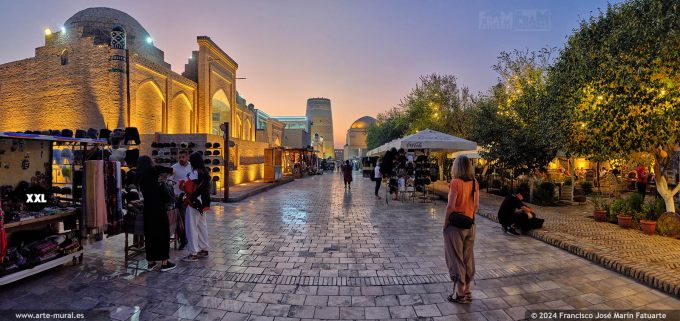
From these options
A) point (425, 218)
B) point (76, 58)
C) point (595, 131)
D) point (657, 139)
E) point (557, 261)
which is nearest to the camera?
point (557, 261)

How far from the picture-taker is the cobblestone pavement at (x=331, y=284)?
347 cm

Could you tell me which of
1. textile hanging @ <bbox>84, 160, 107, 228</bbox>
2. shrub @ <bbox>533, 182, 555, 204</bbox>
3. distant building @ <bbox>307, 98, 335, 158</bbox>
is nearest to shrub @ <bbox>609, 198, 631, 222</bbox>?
shrub @ <bbox>533, 182, 555, 204</bbox>

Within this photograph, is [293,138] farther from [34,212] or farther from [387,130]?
[34,212]

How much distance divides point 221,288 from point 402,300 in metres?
2.16

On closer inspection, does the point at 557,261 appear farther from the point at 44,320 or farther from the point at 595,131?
the point at 44,320

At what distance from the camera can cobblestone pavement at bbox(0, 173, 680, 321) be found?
11.4ft

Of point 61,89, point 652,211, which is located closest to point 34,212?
point 652,211

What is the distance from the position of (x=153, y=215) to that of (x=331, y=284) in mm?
2662

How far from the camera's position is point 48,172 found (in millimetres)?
5934

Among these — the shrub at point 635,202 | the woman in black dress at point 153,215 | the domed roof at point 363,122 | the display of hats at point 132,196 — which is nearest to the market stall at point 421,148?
the shrub at point 635,202

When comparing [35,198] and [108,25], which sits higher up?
[108,25]

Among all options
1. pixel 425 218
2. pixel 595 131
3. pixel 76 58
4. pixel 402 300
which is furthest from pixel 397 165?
pixel 76 58

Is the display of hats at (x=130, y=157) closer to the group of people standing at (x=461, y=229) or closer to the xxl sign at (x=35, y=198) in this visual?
the xxl sign at (x=35, y=198)

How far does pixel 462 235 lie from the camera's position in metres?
3.66
